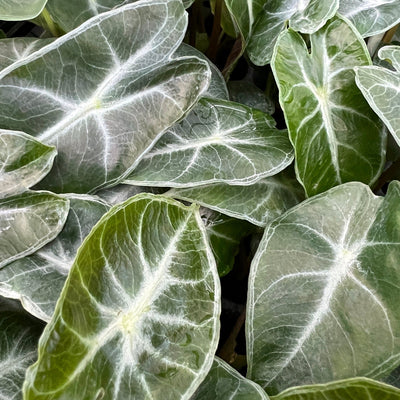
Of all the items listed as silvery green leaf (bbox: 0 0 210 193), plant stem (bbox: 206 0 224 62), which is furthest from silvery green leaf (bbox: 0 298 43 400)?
plant stem (bbox: 206 0 224 62)

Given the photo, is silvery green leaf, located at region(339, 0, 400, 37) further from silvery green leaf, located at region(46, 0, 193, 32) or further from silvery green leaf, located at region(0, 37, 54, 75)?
silvery green leaf, located at region(0, 37, 54, 75)

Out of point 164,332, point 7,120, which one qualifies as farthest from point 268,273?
point 7,120

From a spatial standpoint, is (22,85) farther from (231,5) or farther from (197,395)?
(197,395)

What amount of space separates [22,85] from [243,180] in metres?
0.39

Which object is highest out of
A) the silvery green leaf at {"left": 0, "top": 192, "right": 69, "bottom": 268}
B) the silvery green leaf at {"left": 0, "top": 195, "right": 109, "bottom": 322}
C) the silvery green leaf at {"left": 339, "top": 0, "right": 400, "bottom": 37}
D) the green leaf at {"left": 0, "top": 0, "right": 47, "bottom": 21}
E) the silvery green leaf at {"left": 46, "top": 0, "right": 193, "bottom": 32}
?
the green leaf at {"left": 0, "top": 0, "right": 47, "bottom": 21}

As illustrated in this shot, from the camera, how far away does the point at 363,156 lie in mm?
974

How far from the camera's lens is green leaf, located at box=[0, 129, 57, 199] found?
0.83 meters

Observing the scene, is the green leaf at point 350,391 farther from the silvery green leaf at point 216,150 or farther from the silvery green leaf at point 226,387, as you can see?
the silvery green leaf at point 216,150

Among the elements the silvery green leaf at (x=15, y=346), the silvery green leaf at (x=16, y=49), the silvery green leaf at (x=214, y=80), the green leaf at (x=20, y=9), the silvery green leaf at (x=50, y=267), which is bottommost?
the silvery green leaf at (x=15, y=346)

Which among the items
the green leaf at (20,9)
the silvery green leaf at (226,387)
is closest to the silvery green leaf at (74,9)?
the green leaf at (20,9)

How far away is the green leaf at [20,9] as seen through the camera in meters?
0.90

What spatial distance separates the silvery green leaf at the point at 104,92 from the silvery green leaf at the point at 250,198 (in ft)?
0.39

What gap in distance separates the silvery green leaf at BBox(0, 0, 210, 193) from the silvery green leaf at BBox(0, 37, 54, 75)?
0.62 ft

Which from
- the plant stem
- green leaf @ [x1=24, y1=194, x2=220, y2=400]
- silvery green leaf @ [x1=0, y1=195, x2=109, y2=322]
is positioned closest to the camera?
green leaf @ [x1=24, y1=194, x2=220, y2=400]
